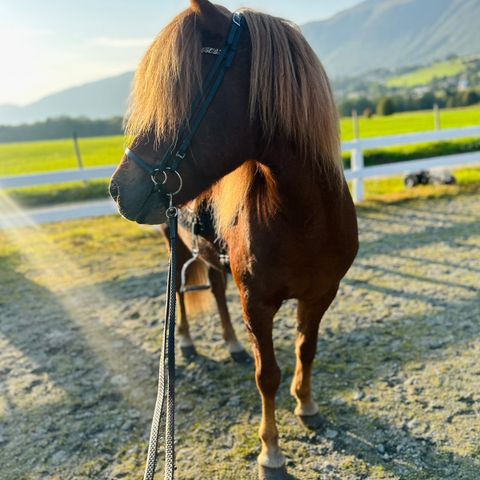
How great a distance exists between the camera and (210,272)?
3.80m

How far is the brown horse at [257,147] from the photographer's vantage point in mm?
1649

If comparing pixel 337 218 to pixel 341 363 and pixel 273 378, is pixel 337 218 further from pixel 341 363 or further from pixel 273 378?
pixel 341 363

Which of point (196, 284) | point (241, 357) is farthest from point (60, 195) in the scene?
point (241, 357)

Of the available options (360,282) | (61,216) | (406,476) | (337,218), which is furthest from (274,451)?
(61,216)

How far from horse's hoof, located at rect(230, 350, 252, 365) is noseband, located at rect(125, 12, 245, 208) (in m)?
2.27

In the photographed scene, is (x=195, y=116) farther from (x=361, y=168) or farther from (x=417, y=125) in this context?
(x=417, y=125)

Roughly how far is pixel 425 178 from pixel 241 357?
7464mm

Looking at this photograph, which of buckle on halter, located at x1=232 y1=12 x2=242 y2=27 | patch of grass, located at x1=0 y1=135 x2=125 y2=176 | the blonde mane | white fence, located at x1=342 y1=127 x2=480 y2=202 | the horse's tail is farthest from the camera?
patch of grass, located at x1=0 y1=135 x2=125 y2=176

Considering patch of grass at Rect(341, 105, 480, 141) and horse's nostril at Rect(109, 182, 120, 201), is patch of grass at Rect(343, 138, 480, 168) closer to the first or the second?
patch of grass at Rect(341, 105, 480, 141)

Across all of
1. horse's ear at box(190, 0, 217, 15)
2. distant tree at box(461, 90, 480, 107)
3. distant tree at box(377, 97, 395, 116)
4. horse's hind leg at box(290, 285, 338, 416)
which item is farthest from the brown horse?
distant tree at box(377, 97, 395, 116)

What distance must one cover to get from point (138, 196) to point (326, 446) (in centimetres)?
191

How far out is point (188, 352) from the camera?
12.5 ft

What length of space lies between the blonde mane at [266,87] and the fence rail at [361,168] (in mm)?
6322

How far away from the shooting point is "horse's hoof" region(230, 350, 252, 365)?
3.63 metres
